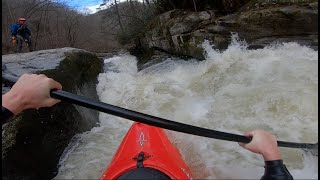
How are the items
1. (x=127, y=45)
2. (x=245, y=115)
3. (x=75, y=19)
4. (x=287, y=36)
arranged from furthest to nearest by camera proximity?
(x=75, y=19) → (x=127, y=45) → (x=287, y=36) → (x=245, y=115)

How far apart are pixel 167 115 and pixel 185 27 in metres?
5.79

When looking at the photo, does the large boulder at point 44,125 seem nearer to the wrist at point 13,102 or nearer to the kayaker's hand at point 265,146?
the wrist at point 13,102

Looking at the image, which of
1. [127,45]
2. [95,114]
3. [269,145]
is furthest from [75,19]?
[269,145]

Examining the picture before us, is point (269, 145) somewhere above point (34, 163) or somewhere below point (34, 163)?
above

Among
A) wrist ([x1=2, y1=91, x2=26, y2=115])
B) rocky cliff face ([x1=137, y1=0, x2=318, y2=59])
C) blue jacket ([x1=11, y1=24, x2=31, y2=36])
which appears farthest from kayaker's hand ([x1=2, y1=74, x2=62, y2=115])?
blue jacket ([x1=11, y1=24, x2=31, y2=36])

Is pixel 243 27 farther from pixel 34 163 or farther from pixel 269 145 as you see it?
pixel 269 145

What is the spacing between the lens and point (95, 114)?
18.0 feet

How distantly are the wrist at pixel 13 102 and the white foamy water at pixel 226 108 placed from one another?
7.32 feet

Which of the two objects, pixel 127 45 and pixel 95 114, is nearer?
pixel 95 114

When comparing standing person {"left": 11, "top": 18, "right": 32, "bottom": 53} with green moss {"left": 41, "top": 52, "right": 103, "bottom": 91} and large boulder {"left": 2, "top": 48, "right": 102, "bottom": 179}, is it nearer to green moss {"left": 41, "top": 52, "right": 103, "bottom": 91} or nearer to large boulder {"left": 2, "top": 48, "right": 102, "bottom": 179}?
green moss {"left": 41, "top": 52, "right": 103, "bottom": 91}

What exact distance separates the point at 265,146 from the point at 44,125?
291 cm

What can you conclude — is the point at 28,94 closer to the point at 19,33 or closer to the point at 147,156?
the point at 147,156

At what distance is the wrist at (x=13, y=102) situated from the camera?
1.20 m

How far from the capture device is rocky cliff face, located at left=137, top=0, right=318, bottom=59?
7.50 metres
